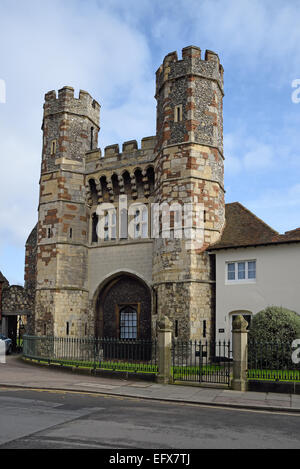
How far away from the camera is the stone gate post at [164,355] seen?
627 inches

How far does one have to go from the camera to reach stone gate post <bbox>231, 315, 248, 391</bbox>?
14477 mm

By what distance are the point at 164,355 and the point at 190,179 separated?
10157 mm

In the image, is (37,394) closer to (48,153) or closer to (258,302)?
(258,302)

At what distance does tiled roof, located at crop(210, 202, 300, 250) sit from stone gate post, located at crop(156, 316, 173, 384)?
7.32 metres

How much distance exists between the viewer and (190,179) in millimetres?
23172

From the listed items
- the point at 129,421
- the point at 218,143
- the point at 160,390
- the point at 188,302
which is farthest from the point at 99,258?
the point at 129,421

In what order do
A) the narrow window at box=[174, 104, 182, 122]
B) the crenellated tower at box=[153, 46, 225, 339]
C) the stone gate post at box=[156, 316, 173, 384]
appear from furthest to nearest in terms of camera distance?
the narrow window at box=[174, 104, 182, 122] < the crenellated tower at box=[153, 46, 225, 339] < the stone gate post at box=[156, 316, 173, 384]

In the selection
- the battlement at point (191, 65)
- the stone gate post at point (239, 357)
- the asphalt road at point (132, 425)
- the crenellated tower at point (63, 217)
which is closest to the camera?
the asphalt road at point (132, 425)

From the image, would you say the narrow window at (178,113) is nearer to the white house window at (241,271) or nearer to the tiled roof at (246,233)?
the tiled roof at (246,233)

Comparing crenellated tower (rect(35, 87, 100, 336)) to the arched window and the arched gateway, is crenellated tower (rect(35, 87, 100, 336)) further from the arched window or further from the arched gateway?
the arched window

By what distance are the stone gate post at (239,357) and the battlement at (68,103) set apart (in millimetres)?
18797

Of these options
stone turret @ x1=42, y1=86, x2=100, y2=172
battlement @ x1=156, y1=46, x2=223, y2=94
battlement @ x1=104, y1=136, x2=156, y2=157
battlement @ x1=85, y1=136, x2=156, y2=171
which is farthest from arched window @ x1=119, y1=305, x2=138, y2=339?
battlement @ x1=156, y1=46, x2=223, y2=94

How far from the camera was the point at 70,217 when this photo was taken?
1072 inches

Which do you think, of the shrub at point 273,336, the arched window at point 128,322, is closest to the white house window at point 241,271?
the shrub at point 273,336
